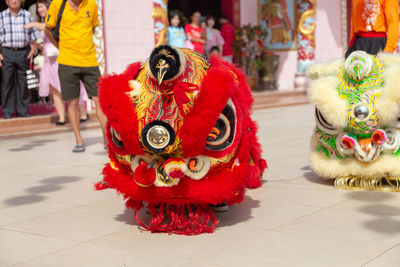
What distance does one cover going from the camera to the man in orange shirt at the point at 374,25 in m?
5.78

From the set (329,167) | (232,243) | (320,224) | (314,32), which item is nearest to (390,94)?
(329,167)

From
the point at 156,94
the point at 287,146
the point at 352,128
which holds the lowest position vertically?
the point at 287,146

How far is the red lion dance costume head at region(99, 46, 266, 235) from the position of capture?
11.7ft

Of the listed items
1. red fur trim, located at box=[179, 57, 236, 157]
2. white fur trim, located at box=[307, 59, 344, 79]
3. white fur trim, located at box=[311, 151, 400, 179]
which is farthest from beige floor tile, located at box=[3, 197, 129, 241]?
white fur trim, located at box=[307, 59, 344, 79]

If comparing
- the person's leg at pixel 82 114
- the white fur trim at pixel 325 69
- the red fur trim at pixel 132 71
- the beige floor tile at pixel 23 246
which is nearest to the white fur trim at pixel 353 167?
the white fur trim at pixel 325 69

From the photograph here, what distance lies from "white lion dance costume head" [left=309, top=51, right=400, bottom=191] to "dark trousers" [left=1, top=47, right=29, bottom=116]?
6.12m

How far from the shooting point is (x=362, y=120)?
4539mm

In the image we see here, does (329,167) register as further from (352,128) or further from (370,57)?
(370,57)

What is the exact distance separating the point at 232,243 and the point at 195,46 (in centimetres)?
1055

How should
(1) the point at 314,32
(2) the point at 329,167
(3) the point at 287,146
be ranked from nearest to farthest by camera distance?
(2) the point at 329,167
(3) the point at 287,146
(1) the point at 314,32

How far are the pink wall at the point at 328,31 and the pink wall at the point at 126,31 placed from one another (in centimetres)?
614

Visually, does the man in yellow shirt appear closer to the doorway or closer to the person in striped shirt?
the person in striped shirt

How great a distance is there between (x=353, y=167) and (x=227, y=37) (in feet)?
37.2

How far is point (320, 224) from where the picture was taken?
3.86 meters
